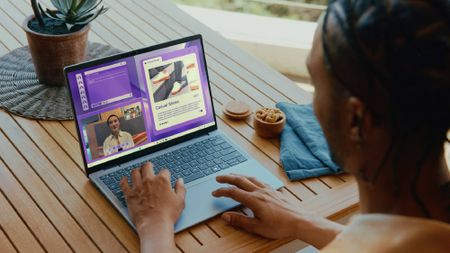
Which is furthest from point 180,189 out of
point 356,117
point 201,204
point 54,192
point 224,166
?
point 356,117

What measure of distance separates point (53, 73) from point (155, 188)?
58cm

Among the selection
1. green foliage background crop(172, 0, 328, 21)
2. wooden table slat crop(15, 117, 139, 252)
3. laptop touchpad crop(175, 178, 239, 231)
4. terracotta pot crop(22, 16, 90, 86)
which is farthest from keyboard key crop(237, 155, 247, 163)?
green foliage background crop(172, 0, 328, 21)

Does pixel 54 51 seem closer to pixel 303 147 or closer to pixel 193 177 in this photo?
pixel 193 177

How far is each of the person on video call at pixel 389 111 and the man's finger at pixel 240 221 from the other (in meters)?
0.35

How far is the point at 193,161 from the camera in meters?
1.58

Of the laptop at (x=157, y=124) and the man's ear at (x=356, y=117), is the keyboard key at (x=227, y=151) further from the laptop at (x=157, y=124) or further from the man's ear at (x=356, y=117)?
the man's ear at (x=356, y=117)

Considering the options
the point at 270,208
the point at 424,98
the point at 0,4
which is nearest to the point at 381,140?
the point at 424,98

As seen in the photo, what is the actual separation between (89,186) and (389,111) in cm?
79

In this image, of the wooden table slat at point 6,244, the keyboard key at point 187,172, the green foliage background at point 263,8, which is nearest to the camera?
the wooden table slat at point 6,244

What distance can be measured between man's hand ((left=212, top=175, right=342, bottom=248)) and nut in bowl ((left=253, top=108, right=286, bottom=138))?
0.26 metres

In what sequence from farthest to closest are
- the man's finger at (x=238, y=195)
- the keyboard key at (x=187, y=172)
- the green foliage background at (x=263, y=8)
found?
the green foliage background at (x=263, y=8), the keyboard key at (x=187, y=172), the man's finger at (x=238, y=195)

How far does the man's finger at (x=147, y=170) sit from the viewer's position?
1474 mm

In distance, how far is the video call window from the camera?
1.50 metres

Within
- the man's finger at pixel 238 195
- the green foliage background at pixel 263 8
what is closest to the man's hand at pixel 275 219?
the man's finger at pixel 238 195
